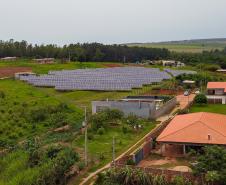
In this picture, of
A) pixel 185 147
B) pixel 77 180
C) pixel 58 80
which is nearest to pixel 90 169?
pixel 77 180

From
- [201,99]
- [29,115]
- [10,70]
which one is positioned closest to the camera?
[29,115]

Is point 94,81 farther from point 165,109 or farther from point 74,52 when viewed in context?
point 74,52

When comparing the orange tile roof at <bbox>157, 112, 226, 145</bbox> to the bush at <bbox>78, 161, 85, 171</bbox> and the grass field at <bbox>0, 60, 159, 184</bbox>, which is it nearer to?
the grass field at <bbox>0, 60, 159, 184</bbox>

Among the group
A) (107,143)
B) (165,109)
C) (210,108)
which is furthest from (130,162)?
(210,108)

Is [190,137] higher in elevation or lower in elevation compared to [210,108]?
higher

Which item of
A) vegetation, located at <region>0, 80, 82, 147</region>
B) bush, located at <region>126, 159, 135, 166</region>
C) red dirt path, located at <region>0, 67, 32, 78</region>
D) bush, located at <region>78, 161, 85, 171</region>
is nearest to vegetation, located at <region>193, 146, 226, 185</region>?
bush, located at <region>126, 159, 135, 166</region>

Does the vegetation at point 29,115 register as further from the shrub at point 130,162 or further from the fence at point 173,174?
the fence at point 173,174

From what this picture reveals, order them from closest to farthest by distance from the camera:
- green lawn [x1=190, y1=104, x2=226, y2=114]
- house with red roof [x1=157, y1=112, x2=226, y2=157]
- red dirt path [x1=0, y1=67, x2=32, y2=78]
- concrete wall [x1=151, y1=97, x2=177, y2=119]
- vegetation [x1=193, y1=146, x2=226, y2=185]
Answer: vegetation [x1=193, y1=146, x2=226, y2=185] → house with red roof [x1=157, y1=112, x2=226, y2=157] → concrete wall [x1=151, y1=97, x2=177, y2=119] → green lawn [x1=190, y1=104, x2=226, y2=114] → red dirt path [x1=0, y1=67, x2=32, y2=78]
